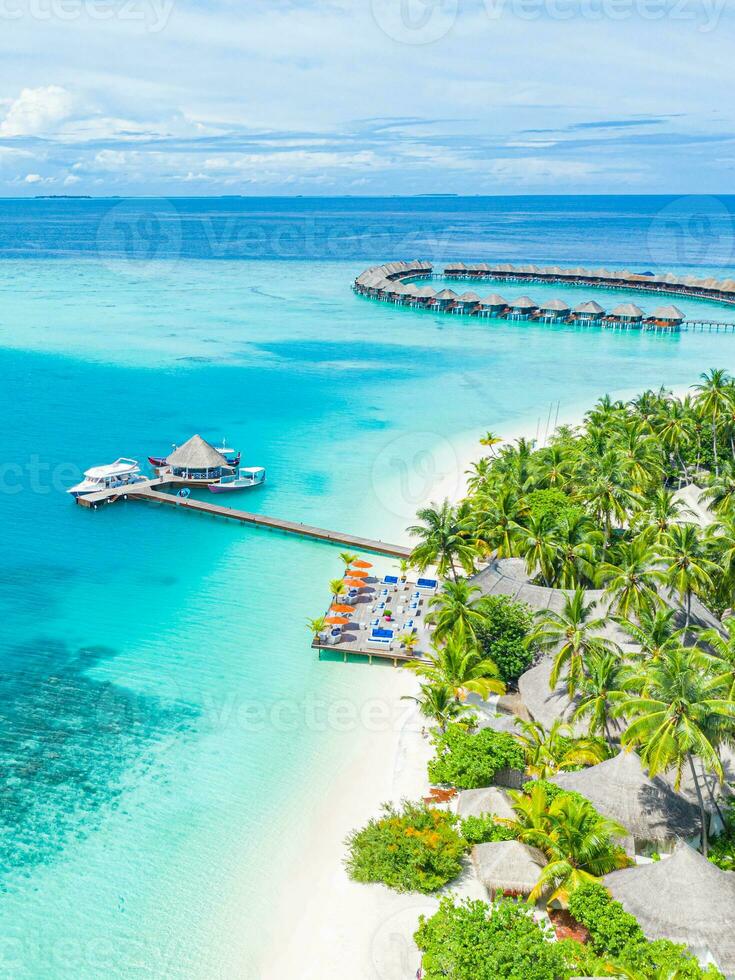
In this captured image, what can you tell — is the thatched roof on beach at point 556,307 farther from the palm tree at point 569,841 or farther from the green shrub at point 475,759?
the palm tree at point 569,841

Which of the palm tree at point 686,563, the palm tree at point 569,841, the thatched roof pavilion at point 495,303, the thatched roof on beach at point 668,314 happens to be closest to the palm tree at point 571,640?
the palm tree at point 686,563

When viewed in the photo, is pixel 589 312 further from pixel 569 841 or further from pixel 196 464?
pixel 569 841

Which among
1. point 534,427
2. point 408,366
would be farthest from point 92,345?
point 534,427

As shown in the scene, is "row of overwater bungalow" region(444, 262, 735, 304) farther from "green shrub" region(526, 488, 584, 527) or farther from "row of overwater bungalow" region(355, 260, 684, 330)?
"green shrub" region(526, 488, 584, 527)

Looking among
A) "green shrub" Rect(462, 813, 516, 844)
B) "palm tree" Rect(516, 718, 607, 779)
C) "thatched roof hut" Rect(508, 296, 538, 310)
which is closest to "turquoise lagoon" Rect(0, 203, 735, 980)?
"green shrub" Rect(462, 813, 516, 844)

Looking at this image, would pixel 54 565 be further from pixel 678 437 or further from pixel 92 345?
pixel 92 345

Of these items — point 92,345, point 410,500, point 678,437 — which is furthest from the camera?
point 92,345
